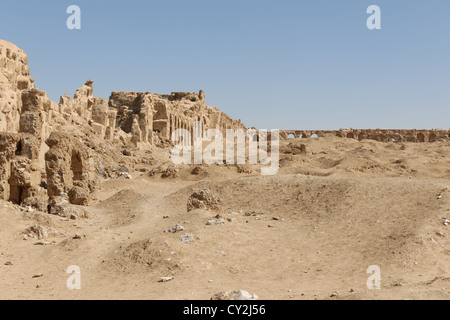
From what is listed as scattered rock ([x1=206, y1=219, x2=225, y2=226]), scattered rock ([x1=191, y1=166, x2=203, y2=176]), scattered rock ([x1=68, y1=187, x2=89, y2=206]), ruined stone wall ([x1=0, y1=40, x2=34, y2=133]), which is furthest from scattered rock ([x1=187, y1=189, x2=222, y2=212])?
scattered rock ([x1=191, y1=166, x2=203, y2=176])

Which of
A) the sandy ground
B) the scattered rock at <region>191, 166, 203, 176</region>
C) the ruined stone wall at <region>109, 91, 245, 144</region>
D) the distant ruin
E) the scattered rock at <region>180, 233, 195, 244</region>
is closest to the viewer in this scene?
the sandy ground

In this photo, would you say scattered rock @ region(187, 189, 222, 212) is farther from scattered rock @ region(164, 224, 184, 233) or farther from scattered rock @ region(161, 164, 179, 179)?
scattered rock @ region(161, 164, 179, 179)

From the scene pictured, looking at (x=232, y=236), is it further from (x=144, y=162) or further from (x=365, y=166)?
(x=144, y=162)

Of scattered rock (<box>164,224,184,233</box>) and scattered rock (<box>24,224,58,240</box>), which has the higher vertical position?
scattered rock (<box>164,224,184,233</box>)

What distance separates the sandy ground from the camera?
873cm

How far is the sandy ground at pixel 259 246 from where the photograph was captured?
344 inches

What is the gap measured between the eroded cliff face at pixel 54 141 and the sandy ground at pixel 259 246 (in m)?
1.28

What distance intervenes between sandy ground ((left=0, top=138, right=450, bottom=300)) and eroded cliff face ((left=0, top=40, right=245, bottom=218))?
1280 millimetres

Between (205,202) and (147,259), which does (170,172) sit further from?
(147,259)

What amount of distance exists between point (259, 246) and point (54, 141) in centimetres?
976

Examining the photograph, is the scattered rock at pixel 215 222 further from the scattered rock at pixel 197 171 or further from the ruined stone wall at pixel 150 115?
the ruined stone wall at pixel 150 115

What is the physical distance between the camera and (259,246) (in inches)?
451

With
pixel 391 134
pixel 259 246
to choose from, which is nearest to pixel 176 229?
pixel 259 246
